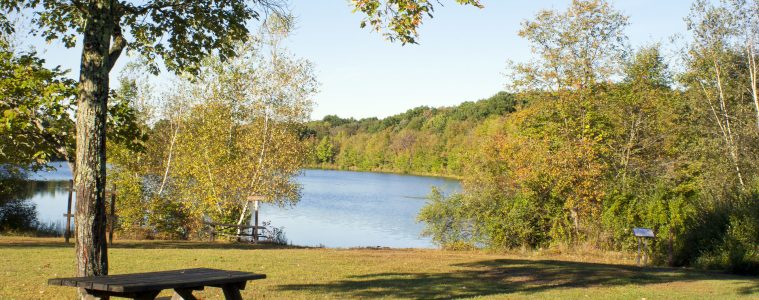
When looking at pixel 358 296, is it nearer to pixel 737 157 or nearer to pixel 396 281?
pixel 396 281

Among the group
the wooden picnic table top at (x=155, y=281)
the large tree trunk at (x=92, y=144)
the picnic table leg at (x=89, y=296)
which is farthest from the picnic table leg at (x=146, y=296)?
the large tree trunk at (x=92, y=144)

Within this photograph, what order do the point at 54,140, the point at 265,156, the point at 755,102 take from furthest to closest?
the point at 265,156, the point at 755,102, the point at 54,140

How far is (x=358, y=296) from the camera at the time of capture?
10375 mm

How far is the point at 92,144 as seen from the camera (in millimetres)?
7816

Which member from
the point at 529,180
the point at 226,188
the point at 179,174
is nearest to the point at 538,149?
the point at 529,180

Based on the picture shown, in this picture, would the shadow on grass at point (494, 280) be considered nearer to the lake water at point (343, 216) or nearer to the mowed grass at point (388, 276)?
the mowed grass at point (388, 276)

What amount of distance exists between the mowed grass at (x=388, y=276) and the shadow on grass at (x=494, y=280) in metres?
0.02

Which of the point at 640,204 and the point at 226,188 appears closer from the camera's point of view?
the point at 640,204

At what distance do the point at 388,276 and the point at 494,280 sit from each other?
2021 mm

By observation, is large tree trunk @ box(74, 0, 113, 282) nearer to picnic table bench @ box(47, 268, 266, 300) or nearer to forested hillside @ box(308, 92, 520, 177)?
picnic table bench @ box(47, 268, 266, 300)

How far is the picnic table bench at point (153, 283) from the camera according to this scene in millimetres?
5867

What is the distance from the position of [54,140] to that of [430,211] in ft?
64.6

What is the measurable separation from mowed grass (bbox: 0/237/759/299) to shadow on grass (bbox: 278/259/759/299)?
0.02 metres

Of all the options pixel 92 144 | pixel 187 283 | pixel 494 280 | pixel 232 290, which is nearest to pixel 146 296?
pixel 187 283
